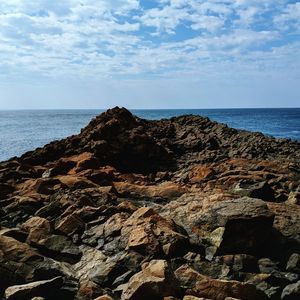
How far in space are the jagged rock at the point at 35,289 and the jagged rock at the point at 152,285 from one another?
5.12 ft

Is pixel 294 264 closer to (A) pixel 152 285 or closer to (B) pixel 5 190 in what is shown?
(A) pixel 152 285

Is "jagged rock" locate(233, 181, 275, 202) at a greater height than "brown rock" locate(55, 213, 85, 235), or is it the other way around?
"jagged rock" locate(233, 181, 275, 202)

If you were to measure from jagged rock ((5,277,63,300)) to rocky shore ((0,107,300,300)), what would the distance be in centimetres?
2

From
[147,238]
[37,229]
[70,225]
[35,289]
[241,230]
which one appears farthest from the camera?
[70,225]

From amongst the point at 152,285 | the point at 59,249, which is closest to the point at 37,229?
the point at 59,249

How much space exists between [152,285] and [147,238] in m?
2.18

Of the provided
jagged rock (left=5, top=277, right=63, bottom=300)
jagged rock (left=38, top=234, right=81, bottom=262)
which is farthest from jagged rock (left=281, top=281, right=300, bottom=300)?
jagged rock (left=38, top=234, right=81, bottom=262)

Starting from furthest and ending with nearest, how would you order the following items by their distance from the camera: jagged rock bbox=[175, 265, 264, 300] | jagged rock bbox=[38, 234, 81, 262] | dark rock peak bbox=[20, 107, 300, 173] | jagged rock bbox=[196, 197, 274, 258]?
dark rock peak bbox=[20, 107, 300, 173] → jagged rock bbox=[38, 234, 81, 262] → jagged rock bbox=[196, 197, 274, 258] → jagged rock bbox=[175, 265, 264, 300]

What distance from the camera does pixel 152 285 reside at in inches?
330

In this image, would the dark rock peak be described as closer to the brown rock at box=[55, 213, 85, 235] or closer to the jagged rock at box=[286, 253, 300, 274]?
the brown rock at box=[55, 213, 85, 235]

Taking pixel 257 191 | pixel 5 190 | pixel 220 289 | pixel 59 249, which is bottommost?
pixel 59 249

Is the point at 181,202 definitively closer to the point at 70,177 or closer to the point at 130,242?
the point at 130,242

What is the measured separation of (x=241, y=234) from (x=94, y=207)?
207 inches

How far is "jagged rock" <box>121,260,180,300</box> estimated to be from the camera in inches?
329
